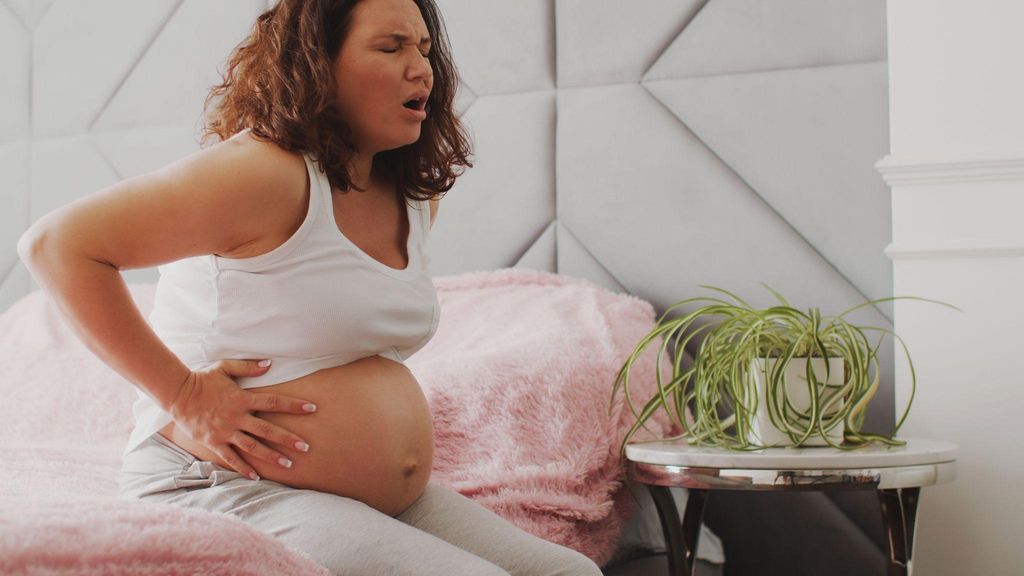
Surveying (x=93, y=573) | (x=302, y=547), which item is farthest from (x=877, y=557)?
(x=93, y=573)

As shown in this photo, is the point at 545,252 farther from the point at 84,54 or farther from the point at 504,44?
the point at 84,54

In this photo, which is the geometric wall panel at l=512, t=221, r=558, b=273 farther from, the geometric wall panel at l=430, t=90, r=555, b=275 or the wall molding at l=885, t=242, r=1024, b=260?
the wall molding at l=885, t=242, r=1024, b=260

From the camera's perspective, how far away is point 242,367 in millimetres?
1044

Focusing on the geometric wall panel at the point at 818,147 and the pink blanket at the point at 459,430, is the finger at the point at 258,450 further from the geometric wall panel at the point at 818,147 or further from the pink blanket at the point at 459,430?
the geometric wall panel at the point at 818,147

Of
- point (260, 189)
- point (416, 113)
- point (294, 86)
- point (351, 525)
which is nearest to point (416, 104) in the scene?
point (416, 113)

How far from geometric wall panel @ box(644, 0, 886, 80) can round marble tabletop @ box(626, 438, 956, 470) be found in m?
0.81

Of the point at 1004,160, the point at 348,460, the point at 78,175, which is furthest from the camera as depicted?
the point at 78,175

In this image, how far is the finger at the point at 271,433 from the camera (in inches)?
40.2

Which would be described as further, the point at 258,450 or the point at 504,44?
the point at 504,44

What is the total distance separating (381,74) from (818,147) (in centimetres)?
105

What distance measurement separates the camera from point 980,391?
1754mm

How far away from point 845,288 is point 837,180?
206mm

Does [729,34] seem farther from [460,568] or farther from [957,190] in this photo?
[460,568]

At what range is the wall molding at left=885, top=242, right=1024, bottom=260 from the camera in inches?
68.2
